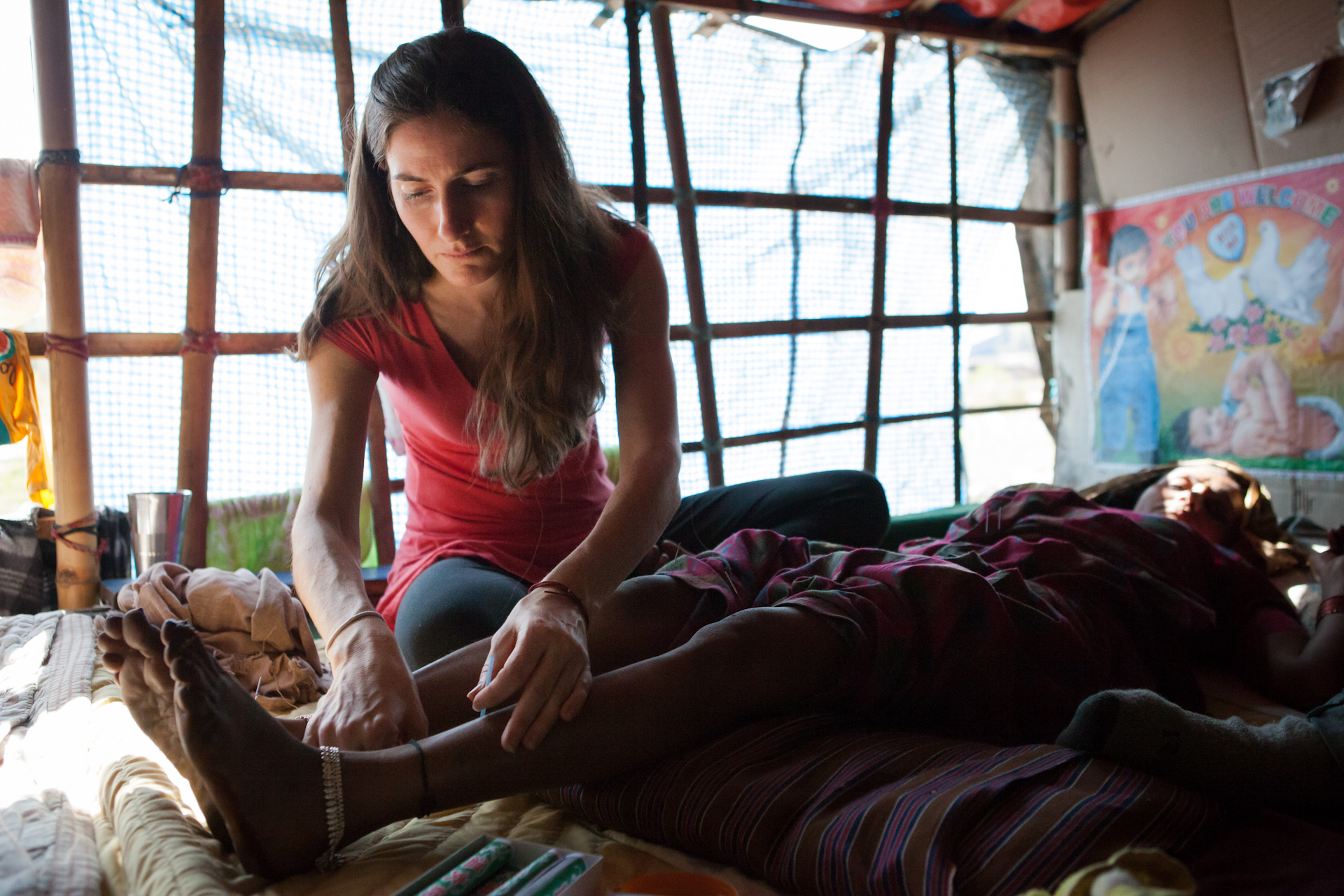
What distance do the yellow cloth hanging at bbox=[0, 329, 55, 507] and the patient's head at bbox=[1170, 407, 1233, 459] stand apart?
129 inches

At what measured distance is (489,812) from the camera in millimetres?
933

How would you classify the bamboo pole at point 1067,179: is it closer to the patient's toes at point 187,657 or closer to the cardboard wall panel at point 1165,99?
the cardboard wall panel at point 1165,99

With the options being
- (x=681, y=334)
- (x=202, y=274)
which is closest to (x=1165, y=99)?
(x=681, y=334)

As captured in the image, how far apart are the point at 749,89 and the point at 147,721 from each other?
2492mm

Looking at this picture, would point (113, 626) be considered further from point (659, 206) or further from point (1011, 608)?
point (659, 206)

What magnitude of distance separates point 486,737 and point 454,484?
24.3 inches

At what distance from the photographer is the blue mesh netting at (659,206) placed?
1.99 metres

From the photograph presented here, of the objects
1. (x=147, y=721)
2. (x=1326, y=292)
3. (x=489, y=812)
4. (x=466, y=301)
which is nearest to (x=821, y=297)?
(x=1326, y=292)

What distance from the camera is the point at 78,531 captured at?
72.0 inches

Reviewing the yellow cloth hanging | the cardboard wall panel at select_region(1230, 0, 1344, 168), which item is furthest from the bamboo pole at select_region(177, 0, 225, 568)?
the cardboard wall panel at select_region(1230, 0, 1344, 168)

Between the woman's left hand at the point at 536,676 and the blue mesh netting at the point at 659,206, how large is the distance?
0.98 m

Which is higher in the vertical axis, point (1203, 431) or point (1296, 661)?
point (1203, 431)

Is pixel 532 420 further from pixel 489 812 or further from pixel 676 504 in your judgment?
pixel 489 812

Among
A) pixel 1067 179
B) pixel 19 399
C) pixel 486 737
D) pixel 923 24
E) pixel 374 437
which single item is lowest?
pixel 486 737
